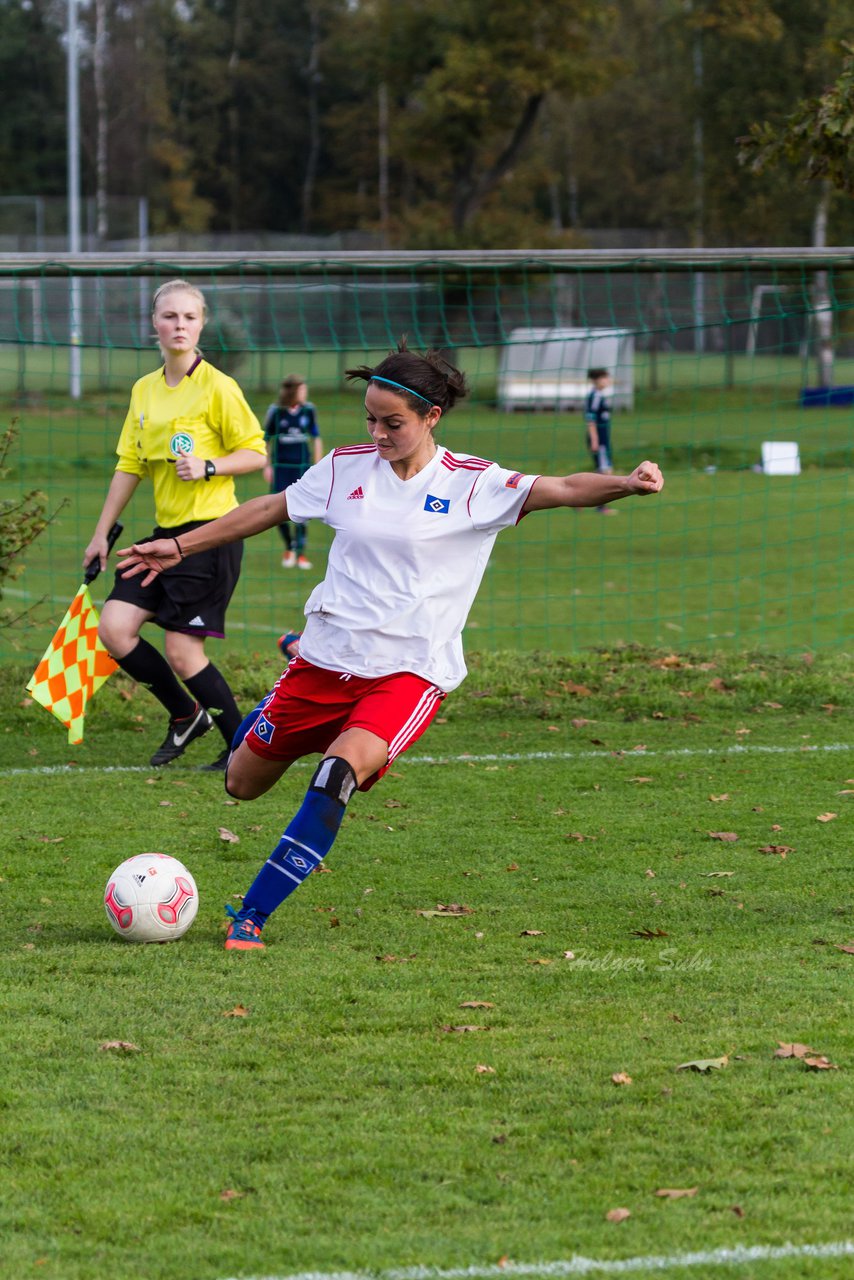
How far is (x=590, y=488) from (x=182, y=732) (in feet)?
10.6

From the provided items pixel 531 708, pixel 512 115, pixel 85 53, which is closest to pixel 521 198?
pixel 512 115

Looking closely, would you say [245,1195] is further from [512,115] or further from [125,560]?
[512,115]

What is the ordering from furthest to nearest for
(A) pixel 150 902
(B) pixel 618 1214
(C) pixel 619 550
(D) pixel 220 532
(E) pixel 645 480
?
1. (C) pixel 619 550
2. (D) pixel 220 532
3. (A) pixel 150 902
4. (E) pixel 645 480
5. (B) pixel 618 1214

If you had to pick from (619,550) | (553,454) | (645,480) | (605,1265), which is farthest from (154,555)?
(553,454)

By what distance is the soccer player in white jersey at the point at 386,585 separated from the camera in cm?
456

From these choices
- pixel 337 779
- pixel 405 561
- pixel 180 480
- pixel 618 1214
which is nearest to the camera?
pixel 618 1214

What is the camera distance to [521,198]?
191ft

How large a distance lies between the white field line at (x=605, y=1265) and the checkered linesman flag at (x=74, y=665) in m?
4.33

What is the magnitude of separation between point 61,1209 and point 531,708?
5630 millimetres


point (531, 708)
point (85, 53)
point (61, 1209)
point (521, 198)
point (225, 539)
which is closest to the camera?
point (61, 1209)

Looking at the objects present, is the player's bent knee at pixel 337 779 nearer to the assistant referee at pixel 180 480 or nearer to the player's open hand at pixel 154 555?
the player's open hand at pixel 154 555

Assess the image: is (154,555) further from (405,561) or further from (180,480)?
(180,480)

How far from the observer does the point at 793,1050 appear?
3900 mm

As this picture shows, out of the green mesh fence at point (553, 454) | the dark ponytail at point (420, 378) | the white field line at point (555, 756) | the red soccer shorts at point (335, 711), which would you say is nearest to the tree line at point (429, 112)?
the green mesh fence at point (553, 454)
